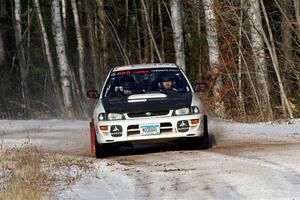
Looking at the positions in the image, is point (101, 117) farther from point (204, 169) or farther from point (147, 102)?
point (204, 169)

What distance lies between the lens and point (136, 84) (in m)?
15.2

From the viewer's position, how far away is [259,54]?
81.9ft

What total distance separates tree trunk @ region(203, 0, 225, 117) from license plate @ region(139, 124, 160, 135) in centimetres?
1209

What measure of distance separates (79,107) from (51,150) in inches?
656

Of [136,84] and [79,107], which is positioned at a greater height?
[136,84]

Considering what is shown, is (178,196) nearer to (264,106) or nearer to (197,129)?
(197,129)

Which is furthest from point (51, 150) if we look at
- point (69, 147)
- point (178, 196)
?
point (178, 196)

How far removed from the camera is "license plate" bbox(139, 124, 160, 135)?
1359 cm

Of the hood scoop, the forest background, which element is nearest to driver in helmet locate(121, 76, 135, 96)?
the hood scoop

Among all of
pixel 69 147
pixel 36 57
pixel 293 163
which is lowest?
pixel 36 57

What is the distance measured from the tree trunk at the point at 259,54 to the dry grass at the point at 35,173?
1081cm

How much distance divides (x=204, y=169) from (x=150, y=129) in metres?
2.13

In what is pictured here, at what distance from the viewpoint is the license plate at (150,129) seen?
13586mm

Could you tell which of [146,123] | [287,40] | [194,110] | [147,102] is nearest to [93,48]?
[287,40]
